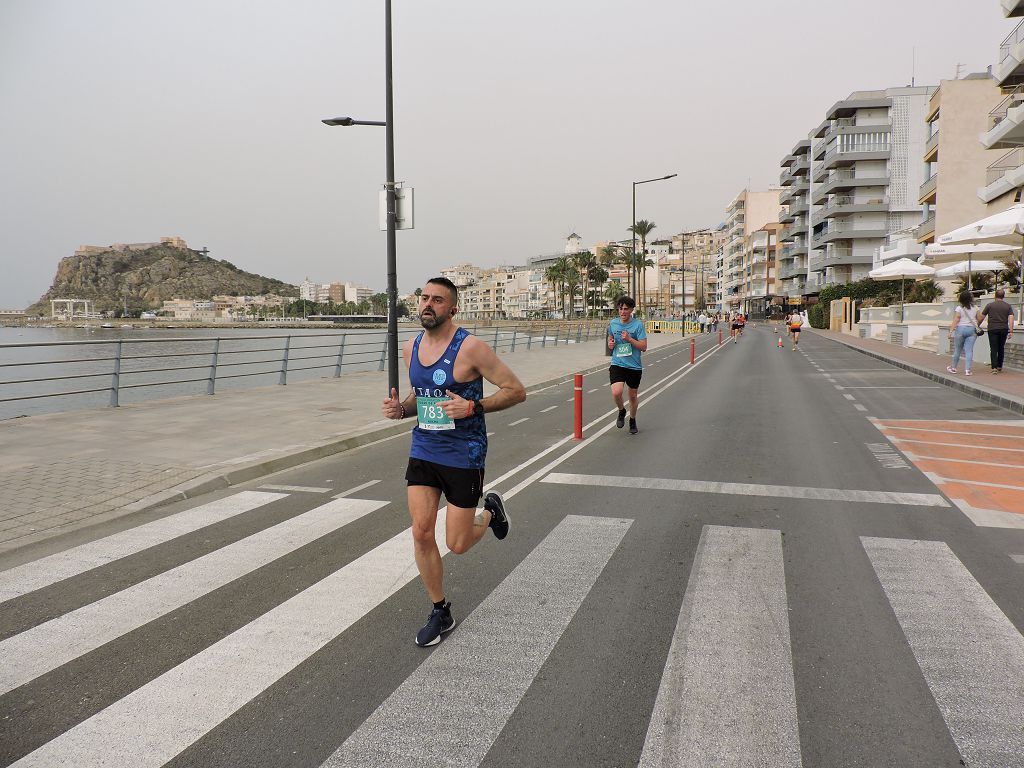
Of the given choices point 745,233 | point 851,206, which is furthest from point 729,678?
point 745,233

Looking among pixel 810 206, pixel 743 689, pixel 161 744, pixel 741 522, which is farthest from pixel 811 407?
pixel 810 206

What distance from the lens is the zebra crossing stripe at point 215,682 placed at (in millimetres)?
2732

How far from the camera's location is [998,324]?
16.3m

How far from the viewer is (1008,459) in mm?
8008

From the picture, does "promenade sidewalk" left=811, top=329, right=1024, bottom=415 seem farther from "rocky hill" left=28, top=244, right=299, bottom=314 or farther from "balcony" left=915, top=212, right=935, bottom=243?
"rocky hill" left=28, top=244, right=299, bottom=314

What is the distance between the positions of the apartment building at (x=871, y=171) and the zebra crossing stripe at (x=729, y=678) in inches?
3060

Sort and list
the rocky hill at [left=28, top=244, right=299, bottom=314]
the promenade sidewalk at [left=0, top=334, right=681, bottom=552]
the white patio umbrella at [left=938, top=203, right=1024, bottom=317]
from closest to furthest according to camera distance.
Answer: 1. the promenade sidewalk at [left=0, top=334, right=681, bottom=552]
2. the white patio umbrella at [left=938, top=203, right=1024, bottom=317]
3. the rocky hill at [left=28, top=244, right=299, bottom=314]

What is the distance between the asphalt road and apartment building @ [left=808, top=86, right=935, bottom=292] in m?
76.1

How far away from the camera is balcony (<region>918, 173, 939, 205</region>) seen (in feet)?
146

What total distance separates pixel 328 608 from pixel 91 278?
224 meters

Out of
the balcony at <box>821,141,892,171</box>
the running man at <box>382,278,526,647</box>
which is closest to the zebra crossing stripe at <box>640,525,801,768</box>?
the running man at <box>382,278,526,647</box>

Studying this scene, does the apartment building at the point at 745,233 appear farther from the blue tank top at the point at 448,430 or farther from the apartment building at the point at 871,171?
the blue tank top at the point at 448,430

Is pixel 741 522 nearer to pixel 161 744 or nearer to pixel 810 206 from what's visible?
pixel 161 744

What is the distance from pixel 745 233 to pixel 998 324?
112445 mm
